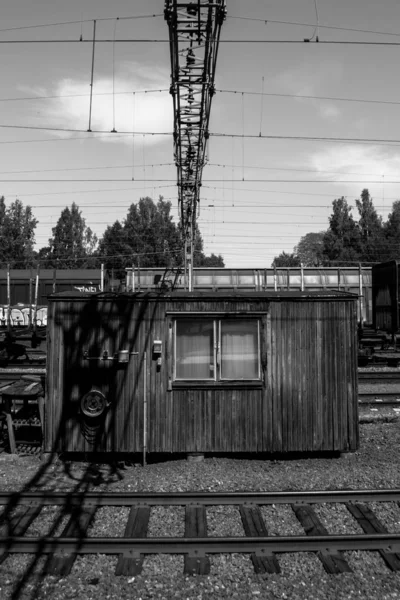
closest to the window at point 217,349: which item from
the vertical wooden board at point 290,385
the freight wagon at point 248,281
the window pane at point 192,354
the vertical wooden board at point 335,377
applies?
the window pane at point 192,354

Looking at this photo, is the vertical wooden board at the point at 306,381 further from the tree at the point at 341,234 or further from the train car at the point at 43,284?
the tree at the point at 341,234

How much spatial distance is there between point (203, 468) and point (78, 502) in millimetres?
2101

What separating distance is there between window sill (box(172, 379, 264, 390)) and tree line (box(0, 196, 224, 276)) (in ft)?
175

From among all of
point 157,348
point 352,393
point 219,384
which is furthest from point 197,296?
point 352,393

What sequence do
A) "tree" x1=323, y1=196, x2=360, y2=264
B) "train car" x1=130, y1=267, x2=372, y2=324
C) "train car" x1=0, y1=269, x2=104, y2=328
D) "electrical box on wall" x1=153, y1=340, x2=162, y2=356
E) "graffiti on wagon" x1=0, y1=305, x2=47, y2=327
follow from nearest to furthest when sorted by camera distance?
1. "electrical box on wall" x1=153, y1=340, x2=162, y2=356
2. "graffiti on wagon" x1=0, y1=305, x2=47, y2=327
3. "train car" x1=130, y1=267, x2=372, y2=324
4. "train car" x1=0, y1=269, x2=104, y2=328
5. "tree" x1=323, y1=196, x2=360, y2=264

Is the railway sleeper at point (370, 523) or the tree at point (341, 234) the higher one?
the tree at point (341, 234)

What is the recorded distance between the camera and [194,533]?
234 inches

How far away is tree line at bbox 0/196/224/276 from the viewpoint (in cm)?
6353

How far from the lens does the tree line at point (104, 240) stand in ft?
208

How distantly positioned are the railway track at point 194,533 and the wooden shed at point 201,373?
1614mm

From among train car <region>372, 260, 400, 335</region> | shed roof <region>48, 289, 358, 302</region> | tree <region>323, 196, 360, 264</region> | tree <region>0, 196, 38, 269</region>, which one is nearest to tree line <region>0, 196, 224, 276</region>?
tree <region>0, 196, 38, 269</region>

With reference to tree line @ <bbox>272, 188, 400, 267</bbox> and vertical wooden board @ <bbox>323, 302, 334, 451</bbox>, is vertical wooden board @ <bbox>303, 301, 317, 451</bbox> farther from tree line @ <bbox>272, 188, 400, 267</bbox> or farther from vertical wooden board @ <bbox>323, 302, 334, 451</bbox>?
tree line @ <bbox>272, 188, 400, 267</bbox>

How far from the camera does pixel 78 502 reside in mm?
6703

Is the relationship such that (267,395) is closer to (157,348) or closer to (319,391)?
(319,391)
